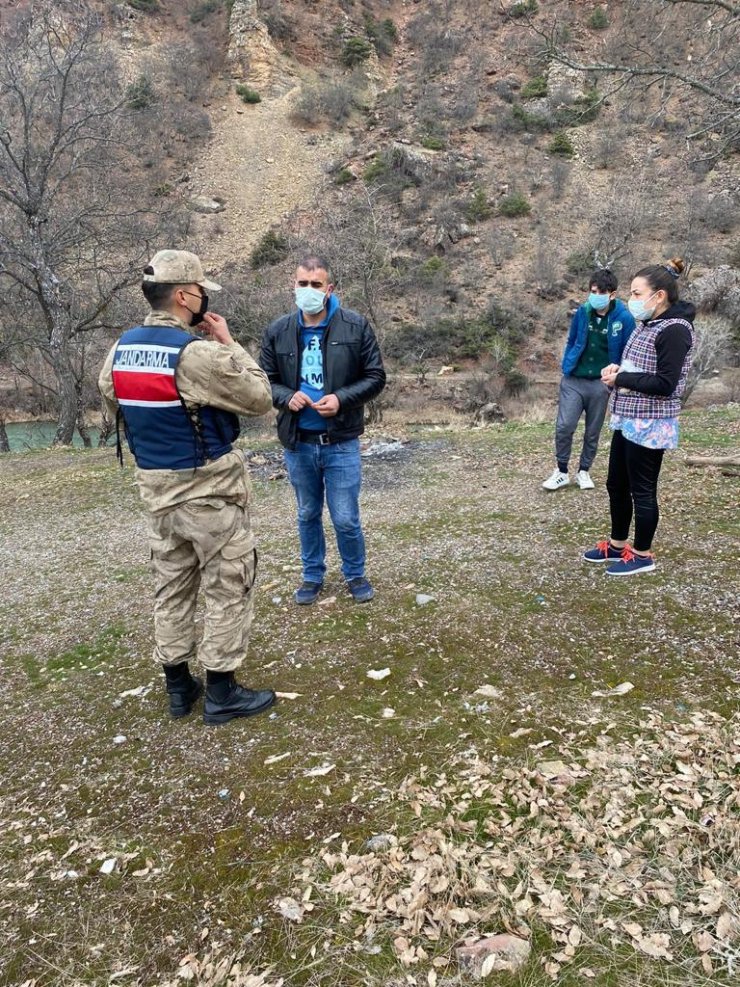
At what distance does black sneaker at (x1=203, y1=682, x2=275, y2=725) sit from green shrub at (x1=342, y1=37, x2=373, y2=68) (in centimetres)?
4809

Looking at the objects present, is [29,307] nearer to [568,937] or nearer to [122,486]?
[122,486]

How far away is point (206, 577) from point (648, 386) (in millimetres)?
2838

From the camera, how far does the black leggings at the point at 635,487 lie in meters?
3.79

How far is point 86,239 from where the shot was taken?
12992 mm

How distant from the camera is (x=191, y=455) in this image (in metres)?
2.62

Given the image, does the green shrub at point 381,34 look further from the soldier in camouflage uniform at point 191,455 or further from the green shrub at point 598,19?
the soldier in camouflage uniform at point 191,455

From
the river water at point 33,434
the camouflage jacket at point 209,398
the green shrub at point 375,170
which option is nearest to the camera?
the camouflage jacket at point 209,398

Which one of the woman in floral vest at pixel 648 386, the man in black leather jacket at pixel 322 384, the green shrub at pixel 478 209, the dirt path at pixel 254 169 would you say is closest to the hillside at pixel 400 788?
the woman in floral vest at pixel 648 386

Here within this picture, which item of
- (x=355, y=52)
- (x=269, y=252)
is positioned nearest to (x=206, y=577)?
(x=269, y=252)

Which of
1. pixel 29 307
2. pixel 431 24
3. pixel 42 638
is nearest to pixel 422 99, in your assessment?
pixel 431 24

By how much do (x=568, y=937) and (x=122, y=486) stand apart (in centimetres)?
804

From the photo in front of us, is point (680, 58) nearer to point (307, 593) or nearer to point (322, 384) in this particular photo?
point (322, 384)

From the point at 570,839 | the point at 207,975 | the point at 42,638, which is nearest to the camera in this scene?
the point at 207,975

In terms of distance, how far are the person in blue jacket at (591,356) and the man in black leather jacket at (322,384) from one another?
8.32 ft
